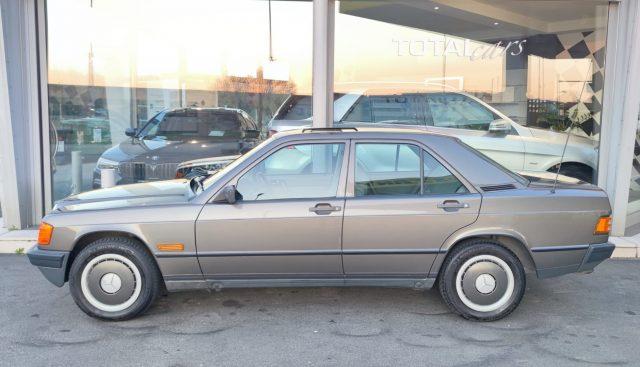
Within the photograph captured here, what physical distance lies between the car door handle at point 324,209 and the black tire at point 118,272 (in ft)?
4.42


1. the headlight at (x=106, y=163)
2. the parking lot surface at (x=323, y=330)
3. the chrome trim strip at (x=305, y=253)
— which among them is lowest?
the parking lot surface at (x=323, y=330)

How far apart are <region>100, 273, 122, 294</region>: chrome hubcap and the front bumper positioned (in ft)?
1.11

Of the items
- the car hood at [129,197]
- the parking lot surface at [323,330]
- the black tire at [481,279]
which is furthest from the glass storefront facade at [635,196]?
the car hood at [129,197]

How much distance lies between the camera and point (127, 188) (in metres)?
5.19

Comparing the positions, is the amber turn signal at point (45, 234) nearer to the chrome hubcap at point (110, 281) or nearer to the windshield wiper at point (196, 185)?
the chrome hubcap at point (110, 281)

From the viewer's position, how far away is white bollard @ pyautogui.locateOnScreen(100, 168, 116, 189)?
26.1 feet

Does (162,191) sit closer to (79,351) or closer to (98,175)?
(79,351)

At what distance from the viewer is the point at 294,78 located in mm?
8789

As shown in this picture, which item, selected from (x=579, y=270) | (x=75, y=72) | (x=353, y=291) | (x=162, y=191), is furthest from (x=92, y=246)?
(x=75, y=72)

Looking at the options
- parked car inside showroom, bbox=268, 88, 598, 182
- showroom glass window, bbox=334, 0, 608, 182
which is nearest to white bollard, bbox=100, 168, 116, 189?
parked car inside showroom, bbox=268, 88, 598, 182

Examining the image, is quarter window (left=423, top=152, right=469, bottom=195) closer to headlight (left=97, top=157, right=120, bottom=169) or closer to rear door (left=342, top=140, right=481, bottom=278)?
rear door (left=342, top=140, right=481, bottom=278)

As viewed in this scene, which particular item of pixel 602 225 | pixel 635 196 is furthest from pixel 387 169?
pixel 635 196

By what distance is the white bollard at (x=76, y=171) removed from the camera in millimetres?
8508

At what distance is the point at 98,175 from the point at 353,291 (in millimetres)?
4679
